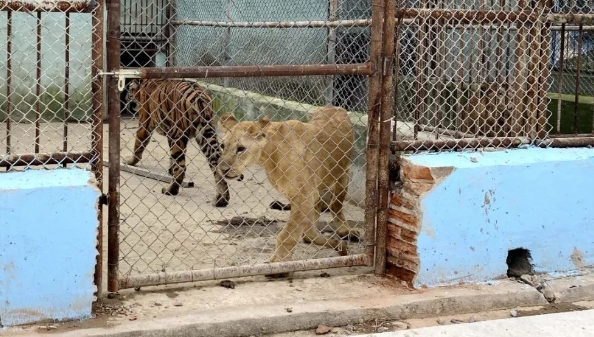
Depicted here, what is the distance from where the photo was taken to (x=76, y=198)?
15.1 ft

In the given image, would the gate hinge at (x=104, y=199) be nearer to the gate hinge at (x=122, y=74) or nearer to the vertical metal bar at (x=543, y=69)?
the gate hinge at (x=122, y=74)

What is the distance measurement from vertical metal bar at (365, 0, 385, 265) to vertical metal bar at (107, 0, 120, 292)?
5.38 ft

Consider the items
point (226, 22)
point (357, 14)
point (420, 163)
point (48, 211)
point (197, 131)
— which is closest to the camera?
point (48, 211)

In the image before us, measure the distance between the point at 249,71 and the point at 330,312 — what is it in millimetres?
1541

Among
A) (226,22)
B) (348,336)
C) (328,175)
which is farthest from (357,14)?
(348,336)

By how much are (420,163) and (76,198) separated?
7.19 feet

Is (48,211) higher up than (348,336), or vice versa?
(48,211)

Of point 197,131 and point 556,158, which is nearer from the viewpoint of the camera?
point 556,158

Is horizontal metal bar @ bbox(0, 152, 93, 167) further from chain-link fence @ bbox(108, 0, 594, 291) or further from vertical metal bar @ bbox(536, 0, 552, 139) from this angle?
vertical metal bar @ bbox(536, 0, 552, 139)

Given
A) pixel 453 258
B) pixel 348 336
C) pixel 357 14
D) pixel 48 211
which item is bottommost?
pixel 348 336

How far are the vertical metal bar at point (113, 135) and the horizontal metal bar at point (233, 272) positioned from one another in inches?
5.9

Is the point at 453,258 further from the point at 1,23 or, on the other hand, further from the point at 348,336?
the point at 1,23

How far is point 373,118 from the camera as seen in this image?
18.0 ft

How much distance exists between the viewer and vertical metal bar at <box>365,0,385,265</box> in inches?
214
